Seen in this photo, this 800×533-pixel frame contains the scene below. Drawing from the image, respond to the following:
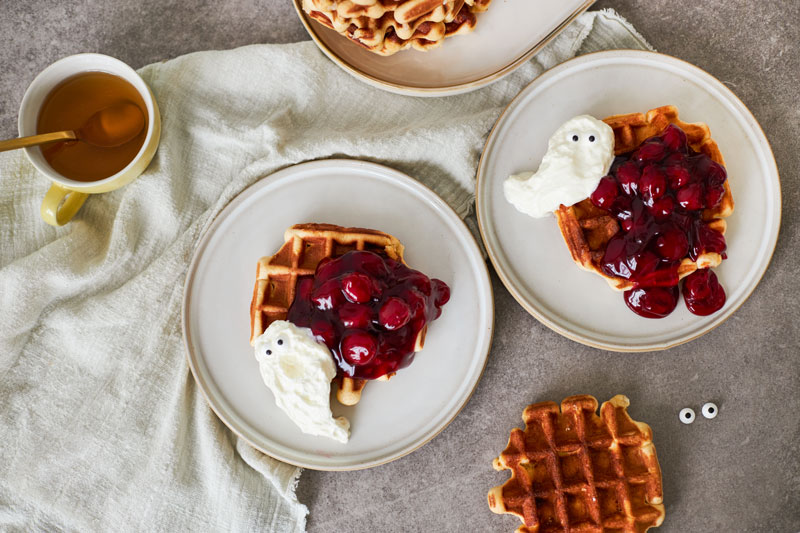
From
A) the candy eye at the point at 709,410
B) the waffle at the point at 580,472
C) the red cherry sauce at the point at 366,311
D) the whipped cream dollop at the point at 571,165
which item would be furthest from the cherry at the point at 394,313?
the candy eye at the point at 709,410

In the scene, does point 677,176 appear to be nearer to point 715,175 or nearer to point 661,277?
point 715,175

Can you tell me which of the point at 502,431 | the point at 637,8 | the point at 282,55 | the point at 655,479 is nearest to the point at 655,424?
the point at 655,479

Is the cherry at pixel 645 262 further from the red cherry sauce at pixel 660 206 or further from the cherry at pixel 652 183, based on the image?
the cherry at pixel 652 183

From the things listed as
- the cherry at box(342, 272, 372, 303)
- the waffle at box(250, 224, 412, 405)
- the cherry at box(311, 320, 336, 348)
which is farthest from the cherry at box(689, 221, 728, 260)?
the cherry at box(311, 320, 336, 348)

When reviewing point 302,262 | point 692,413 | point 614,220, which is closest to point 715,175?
point 614,220

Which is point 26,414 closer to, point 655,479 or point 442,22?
point 442,22

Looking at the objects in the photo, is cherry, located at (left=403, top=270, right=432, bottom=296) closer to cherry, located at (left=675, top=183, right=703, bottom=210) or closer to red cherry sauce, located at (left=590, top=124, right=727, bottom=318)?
red cherry sauce, located at (left=590, top=124, right=727, bottom=318)

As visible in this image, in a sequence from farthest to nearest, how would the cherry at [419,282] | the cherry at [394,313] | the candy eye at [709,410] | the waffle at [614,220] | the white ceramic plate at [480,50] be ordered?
1. the candy eye at [709,410]
2. the white ceramic plate at [480,50]
3. the waffle at [614,220]
4. the cherry at [419,282]
5. the cherry at [394,313]
